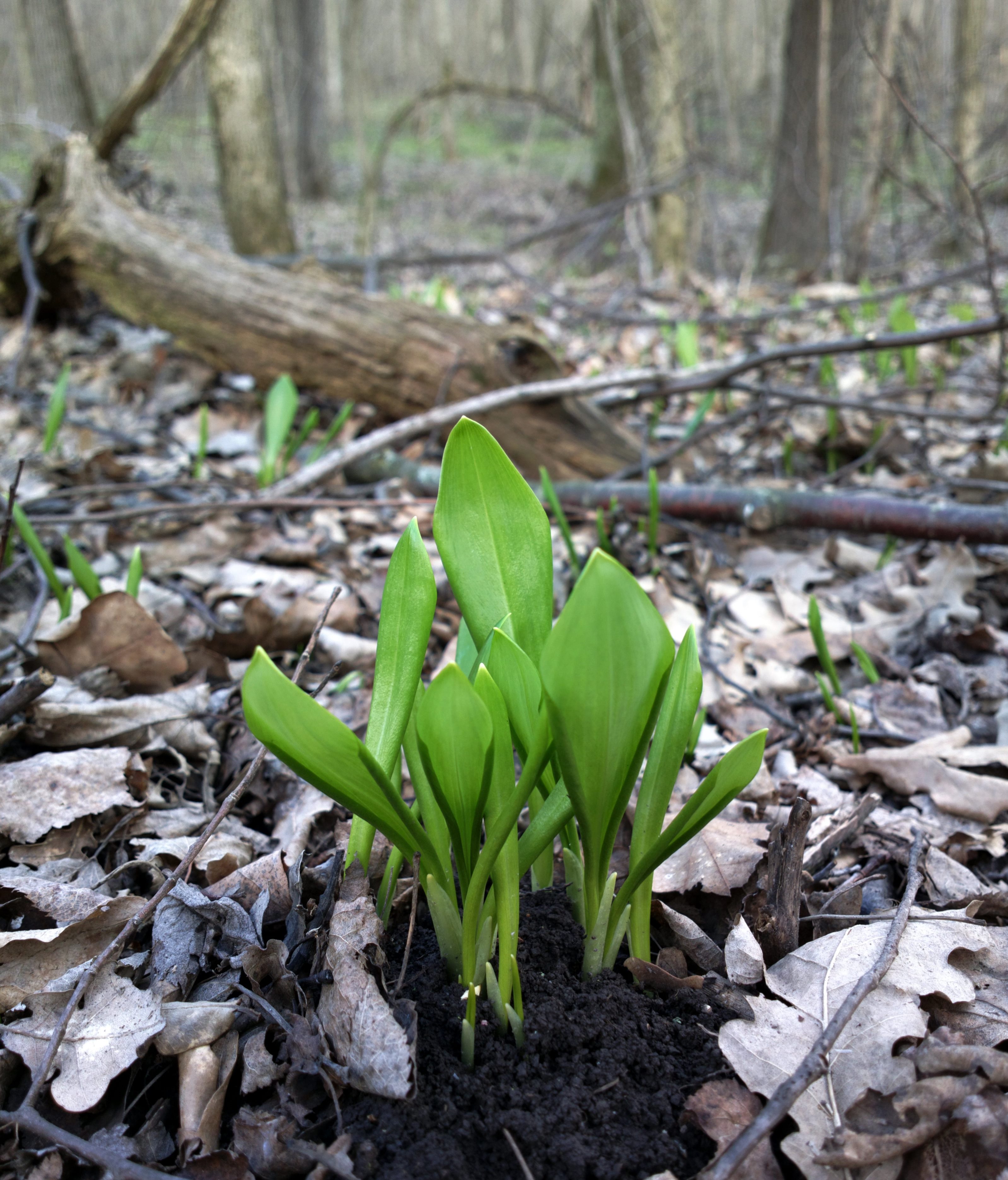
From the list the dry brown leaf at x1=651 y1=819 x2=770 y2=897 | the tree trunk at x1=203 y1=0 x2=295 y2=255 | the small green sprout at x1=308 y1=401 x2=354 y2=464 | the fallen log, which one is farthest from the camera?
the tree trunk at x1=203 y1=0 x2=295 y2=255

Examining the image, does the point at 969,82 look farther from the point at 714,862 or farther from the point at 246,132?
the point at 714,862

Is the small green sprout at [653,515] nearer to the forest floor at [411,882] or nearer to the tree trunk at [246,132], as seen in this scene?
the forest floor at [411,882]

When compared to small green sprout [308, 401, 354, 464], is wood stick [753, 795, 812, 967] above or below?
below

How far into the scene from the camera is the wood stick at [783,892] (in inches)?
40.3

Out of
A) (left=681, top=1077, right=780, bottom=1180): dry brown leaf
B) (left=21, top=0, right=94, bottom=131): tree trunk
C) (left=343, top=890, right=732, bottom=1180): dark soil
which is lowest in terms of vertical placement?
(left=681, top=1077, right=780, bottom=1180): dry brown leaf

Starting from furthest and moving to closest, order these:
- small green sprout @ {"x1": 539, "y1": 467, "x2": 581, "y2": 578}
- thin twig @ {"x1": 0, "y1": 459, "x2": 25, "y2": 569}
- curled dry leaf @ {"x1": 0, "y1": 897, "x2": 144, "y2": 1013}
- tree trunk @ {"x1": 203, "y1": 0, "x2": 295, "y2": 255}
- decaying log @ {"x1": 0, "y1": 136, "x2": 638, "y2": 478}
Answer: tree trunk @ {"x1": 203, "y1": 0, "x2": 295, "y2": 255} < decaying log @ {"x1": 0, "y1": 136, "x2": 638, "y2": 478} < small green sprout @ {"x1": 539, "y1": 467, "x2": 581, "y2": 578} < thin twig @ {"x1": 0, "y1": 459, "x2": 25, "y2": 569} < curled dry leaf @ {"x1": 0, "y1": 897, "x2": 144, "y2": 1013}

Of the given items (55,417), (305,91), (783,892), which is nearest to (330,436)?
(55,417)

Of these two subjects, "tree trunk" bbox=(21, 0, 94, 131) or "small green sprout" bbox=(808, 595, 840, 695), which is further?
"tree trunk" bbox=(21, 0, 94, 131)

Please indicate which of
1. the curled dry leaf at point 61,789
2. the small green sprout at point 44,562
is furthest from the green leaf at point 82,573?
the curled dry leaf at point 61,789

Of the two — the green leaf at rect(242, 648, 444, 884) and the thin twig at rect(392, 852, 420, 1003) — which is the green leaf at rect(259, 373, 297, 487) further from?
the green leaf at rect(242, 648, 444, 884)

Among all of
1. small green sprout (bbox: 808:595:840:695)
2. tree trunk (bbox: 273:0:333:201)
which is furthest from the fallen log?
tree trunk (bbox: 273:0:333:201)

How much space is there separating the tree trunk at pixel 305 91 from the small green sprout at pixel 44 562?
14.3 meters

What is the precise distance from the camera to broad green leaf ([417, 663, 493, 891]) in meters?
0.72

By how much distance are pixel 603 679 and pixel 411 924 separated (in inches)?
15.8
